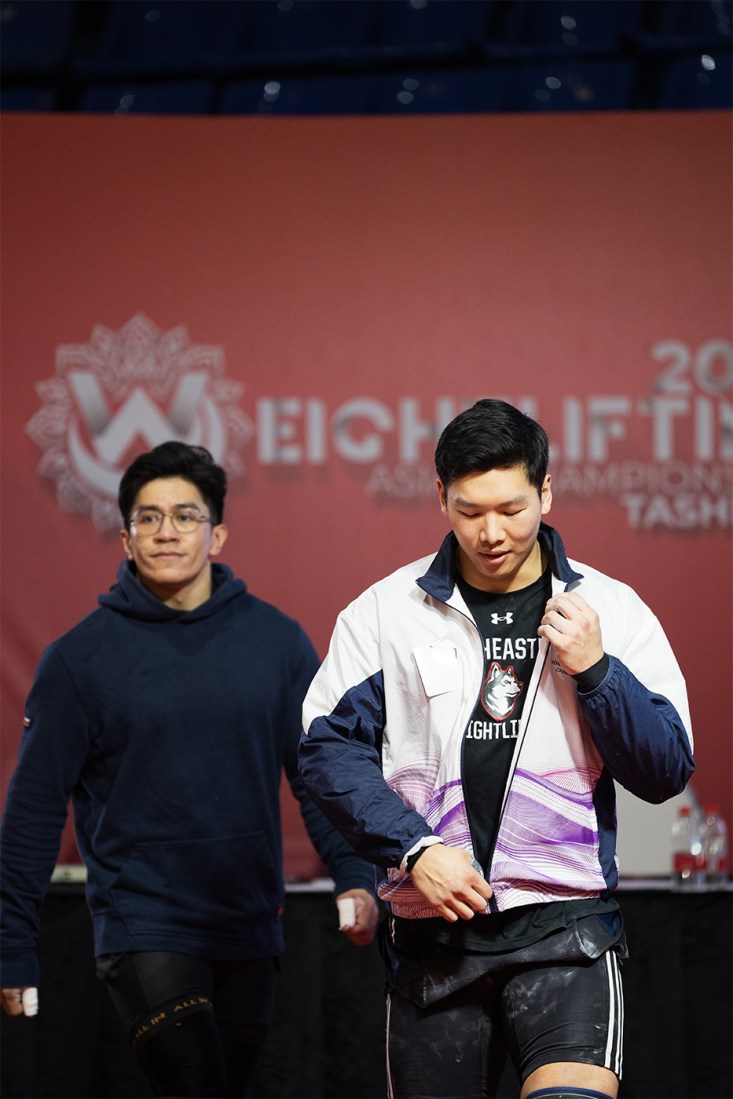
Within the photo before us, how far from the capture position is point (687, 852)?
373 centimetres

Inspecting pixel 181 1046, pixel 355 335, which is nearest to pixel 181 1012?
pixel 181 1046

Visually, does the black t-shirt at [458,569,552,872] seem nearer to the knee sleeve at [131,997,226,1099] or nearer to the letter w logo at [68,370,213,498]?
the knee sleeve at [131,997,226,1099]

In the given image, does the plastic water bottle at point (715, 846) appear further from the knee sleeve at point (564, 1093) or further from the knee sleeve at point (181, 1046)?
the knee sleeve at point (564, 1093)

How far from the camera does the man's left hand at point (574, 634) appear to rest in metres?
1.85

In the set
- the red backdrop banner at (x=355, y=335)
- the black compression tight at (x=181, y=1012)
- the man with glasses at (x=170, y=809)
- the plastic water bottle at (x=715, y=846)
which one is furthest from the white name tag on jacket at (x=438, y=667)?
the red backdrop banner at (x=355, y=335)

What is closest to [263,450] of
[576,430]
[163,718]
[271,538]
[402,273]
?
[271,538]

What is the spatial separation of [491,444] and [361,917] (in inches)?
44.1

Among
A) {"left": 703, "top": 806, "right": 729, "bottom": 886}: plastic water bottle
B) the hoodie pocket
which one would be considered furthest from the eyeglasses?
{"left": 703, "top": 806, "right": 729, "bottom": 886}: plastic water bottle

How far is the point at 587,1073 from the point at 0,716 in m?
2.95

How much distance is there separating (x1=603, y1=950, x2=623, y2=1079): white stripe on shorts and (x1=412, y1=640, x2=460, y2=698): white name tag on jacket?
45cm

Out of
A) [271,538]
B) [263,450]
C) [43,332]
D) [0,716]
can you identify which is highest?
[43,332]

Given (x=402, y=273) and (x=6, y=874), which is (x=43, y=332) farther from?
(x=6, y=874)

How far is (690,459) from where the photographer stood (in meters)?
4.38

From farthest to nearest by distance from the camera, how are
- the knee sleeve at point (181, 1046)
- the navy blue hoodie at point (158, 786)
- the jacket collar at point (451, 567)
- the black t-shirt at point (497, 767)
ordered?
the navy blue hoodie at point (158, 786) → the knee sleeve at point (181, 1046) → the jacket collar at point (451, 567) → the black t-shirt at point (497, 767)
